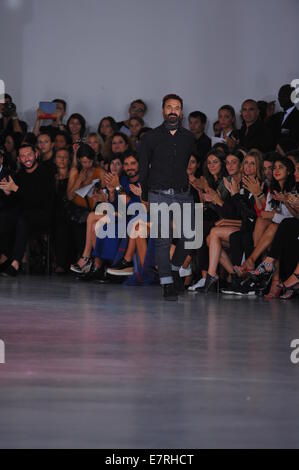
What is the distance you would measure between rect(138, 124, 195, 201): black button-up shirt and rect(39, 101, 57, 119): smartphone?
3.02m

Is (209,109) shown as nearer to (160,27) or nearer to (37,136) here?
(160,27)

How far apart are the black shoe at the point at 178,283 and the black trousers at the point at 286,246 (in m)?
0.66

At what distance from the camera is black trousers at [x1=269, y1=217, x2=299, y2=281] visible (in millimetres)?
6910

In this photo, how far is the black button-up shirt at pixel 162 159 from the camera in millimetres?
6734

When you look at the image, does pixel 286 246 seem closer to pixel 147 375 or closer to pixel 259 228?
pixel 259 228

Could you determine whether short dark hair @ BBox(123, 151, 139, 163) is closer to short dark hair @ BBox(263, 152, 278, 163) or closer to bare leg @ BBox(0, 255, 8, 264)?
short dark hair @ BBox(263, 152, 278, 163)

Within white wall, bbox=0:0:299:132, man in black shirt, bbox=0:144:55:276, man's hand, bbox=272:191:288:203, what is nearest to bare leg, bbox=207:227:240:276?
man's hand, bbox=272:191:288:203

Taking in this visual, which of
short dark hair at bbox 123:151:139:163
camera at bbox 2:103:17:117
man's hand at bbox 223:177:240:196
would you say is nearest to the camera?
man's hand at bbox 223:177:240:196

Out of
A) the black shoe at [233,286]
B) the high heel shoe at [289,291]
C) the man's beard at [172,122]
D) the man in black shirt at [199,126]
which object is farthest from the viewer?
the man in black shirt at [199,126]

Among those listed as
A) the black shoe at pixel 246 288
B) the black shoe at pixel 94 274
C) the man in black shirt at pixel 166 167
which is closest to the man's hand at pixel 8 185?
the black shoe at pixel 94 274

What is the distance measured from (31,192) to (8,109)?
1.30 meters

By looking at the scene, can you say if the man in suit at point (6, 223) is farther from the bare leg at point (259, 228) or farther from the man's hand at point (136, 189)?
the bare leg at point (259, 228)
